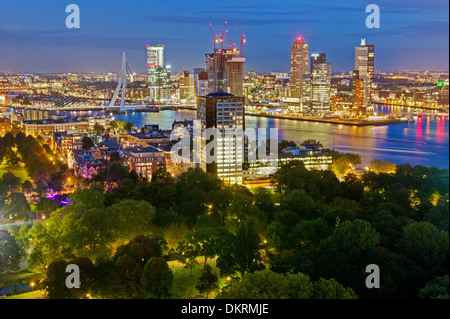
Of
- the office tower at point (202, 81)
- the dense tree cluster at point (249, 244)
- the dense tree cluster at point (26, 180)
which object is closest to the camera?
the dense tree cluster at point (249, 244)

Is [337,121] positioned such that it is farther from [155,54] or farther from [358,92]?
[155,54]

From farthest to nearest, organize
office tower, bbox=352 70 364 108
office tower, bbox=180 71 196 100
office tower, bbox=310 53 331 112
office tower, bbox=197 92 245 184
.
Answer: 1. office tower, bbox=180 71 196 100
2. office tower, bbox=310 53 331 112
3. office tower, bbox=352 70 364 108
4. office tower, bbox=197 92 245 184

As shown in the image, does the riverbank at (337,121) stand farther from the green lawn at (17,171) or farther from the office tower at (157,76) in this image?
the green lawn at (17,171)

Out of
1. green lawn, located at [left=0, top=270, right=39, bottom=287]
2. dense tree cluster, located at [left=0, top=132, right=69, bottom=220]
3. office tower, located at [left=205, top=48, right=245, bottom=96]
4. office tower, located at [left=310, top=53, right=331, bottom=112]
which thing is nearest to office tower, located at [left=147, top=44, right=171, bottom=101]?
office tower, located at [left=205, top=48, right=245, bottom=96]

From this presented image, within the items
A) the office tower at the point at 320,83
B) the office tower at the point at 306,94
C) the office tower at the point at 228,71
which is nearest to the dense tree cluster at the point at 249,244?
the office tower at the point at 228,71

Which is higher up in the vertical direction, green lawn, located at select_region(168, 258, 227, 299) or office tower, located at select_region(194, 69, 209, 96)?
office tower, located at select_region(194, 69, 209, 96)

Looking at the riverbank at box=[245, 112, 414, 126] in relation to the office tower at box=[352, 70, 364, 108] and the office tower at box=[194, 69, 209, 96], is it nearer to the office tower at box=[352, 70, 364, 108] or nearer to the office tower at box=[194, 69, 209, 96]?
the office tower at box=[352, 70, 364, 108]
